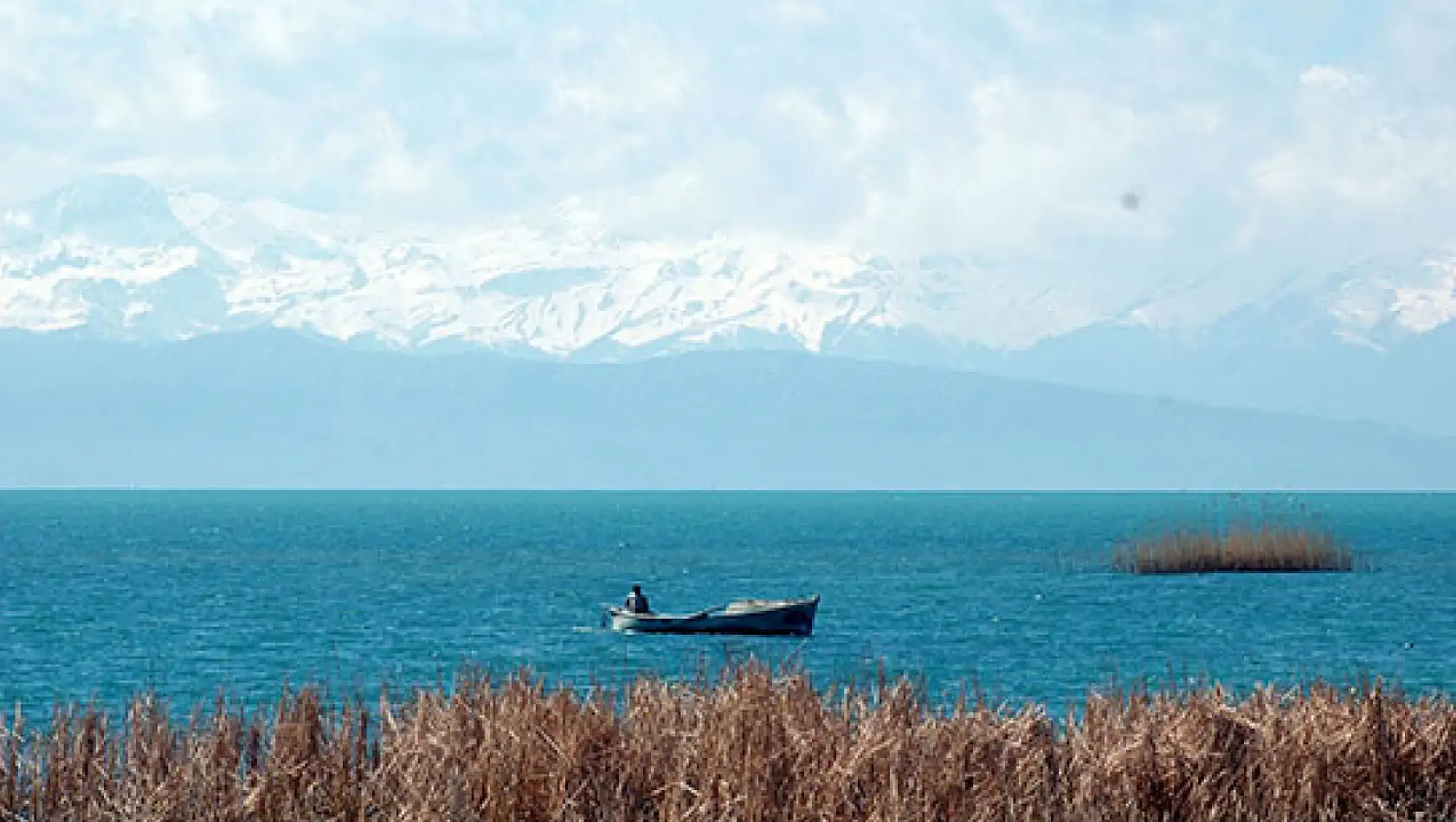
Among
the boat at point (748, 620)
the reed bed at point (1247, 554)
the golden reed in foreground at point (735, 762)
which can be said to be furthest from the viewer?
the reed bed at point (1247, 554)

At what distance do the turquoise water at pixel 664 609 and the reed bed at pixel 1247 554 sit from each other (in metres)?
0.89

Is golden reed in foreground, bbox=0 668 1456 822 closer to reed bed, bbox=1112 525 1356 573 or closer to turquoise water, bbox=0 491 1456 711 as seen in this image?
turquoise water, bbox=0 491 1456 711

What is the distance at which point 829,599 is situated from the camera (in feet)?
252

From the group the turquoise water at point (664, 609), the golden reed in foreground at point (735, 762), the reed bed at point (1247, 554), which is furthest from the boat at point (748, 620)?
the golden reed in foreground at point (735, 762)

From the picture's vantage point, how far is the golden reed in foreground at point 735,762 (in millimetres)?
17875

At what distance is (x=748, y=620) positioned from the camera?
58.0 metres

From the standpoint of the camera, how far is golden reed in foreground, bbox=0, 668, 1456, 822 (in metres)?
17.9

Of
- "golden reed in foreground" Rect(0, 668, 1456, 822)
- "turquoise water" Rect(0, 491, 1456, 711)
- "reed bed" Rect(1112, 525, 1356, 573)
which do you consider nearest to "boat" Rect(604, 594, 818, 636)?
"turquoise water" Rect(0, 491, 1456, 711)

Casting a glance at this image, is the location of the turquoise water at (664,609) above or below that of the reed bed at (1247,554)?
below

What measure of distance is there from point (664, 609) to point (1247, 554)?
24.6 meters

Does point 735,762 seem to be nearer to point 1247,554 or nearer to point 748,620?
point 748,620

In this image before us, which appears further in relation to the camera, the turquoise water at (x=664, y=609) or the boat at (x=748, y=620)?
the boat at (x=748, y=620)

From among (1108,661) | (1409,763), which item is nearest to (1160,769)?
(1409,763)

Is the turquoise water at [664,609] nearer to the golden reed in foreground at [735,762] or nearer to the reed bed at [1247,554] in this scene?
the reed bed at [1247,554]
